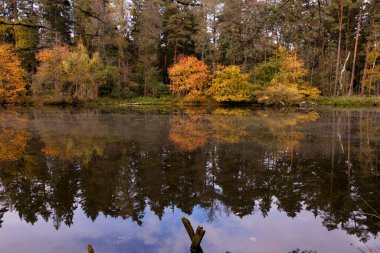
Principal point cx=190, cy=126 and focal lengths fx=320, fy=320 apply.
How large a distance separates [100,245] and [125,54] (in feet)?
117

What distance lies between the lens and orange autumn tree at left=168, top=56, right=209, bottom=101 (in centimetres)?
3541

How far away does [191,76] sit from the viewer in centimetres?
3534

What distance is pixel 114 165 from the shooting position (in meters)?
8.79

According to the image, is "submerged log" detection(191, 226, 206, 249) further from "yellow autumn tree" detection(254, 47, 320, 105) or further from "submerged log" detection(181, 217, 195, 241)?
"yellow autumn tree" detection(254, 47, 320, 105)

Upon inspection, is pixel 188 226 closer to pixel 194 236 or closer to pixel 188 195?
pixel 194 236

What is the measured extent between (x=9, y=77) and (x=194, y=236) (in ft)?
109

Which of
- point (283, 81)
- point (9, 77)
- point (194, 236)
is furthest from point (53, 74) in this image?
point (194, 236)

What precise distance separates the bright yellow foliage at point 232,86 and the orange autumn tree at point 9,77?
20.3 meters

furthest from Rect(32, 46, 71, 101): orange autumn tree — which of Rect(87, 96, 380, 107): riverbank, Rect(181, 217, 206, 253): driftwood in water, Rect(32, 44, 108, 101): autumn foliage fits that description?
Rect(181, 217, 206, 253): driftwood in water

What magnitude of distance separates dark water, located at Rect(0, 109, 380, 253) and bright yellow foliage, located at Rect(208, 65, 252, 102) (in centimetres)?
2212

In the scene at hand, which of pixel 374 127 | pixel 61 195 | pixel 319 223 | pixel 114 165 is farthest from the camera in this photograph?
pixel 374 127

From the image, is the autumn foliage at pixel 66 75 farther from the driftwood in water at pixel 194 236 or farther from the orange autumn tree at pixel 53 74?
the driftwood in water at pixel 194 236

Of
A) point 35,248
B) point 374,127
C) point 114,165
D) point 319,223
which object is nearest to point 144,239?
point 35,248

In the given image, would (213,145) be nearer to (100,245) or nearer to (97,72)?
(100,245)
